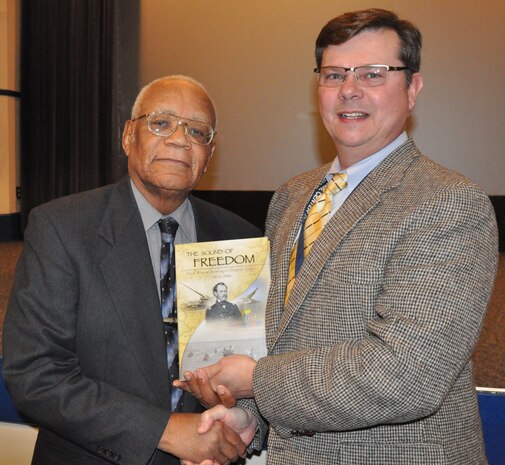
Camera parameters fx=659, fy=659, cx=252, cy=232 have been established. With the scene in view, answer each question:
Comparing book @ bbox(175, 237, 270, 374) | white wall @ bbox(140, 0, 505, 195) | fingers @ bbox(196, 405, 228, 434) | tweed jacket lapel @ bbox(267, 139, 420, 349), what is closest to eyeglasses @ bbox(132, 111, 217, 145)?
book @ bbox(175, 237, 270, 374)

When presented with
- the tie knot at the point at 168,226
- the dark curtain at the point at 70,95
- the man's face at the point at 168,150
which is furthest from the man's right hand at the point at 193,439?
the dark curtain at the point at 70,95

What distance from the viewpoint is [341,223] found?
1.78m

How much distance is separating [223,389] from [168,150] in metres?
0.82

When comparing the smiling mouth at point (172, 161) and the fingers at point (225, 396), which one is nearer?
the fingers at point (225, 396)

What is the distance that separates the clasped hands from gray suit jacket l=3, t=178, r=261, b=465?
0.12 m

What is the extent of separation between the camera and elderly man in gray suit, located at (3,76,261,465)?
6.25ft

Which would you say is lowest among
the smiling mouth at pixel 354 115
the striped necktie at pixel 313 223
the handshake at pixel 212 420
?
the handshake at pixel 212 420

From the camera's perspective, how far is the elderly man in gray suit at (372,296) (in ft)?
4.96

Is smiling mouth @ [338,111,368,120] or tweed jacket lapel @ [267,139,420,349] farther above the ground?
smiling mouth @ [338,111,368,120]

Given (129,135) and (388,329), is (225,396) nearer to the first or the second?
(388,329)

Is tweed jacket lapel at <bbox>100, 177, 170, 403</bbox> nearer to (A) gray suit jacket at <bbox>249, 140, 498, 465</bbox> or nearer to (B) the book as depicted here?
(B) the book

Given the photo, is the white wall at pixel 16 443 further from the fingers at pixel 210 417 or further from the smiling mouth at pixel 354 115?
the smiling mouth at pixel 354 115

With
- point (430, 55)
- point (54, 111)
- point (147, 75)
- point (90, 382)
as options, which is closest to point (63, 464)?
point (90, 382)

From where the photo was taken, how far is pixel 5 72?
10.7 m
